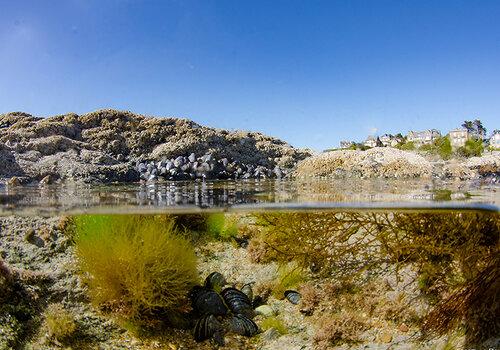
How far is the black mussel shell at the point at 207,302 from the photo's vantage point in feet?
24.5

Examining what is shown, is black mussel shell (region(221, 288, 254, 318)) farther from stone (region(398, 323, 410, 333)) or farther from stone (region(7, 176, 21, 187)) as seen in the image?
stone (region(7, 176, 21, 187))

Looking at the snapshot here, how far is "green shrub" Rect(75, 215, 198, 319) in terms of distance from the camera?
6.72 m

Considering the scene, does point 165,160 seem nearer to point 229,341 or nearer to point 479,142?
point 229,341

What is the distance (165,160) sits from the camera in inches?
372

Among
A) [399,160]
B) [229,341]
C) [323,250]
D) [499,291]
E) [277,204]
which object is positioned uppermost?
[399,160]

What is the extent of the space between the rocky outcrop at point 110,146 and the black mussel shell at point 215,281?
2.62m

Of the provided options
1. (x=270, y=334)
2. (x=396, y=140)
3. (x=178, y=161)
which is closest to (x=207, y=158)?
(x=178, y=161)

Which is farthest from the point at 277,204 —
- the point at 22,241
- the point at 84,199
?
the point at 22,241

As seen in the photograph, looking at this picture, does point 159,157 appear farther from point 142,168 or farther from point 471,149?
point 471,149

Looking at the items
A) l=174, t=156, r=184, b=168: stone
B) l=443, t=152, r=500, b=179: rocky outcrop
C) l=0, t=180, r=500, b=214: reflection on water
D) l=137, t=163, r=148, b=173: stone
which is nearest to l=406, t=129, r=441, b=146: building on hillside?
l=443, t=152, r=500, b=179: rocky outcrop

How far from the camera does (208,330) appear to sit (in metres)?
7.16

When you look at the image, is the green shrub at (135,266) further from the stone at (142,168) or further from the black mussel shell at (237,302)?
the stone at (142,168)

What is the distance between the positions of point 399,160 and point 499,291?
171 inches

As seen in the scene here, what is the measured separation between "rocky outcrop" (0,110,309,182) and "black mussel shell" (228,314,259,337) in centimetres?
359
